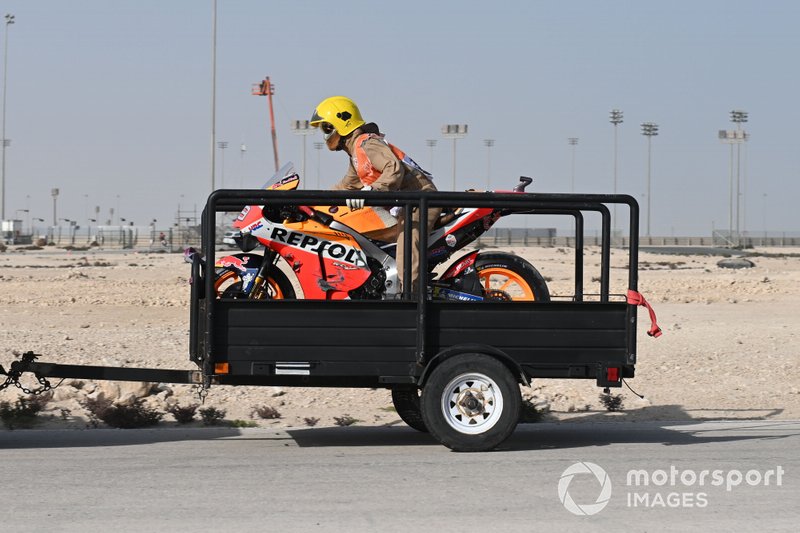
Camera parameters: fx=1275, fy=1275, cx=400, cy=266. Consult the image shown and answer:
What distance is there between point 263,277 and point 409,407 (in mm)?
1807

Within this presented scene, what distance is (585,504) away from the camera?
7.98 m

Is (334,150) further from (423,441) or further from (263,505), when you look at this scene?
(263,505)

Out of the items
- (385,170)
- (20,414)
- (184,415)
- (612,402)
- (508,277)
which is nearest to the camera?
(385,170)

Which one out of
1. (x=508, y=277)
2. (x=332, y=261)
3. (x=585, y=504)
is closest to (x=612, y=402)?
(x=508, y=277)

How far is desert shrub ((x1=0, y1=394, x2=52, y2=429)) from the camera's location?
38.6ft

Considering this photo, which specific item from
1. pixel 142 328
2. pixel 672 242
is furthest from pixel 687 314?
pixel 672 242

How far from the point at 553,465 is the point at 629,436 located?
6.72ft

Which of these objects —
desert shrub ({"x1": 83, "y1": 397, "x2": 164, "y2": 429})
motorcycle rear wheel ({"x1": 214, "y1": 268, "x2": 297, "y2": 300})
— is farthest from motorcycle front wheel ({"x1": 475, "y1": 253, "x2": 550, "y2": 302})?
desert shrub ({"x1": 83, "y1": 397, "x2": 164, "y2": 429})

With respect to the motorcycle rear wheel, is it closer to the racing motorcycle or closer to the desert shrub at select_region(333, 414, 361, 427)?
the racing motorcycle

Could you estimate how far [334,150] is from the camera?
37.3ft

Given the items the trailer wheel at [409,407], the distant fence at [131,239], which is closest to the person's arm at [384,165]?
the trailer wheel at [409,407]

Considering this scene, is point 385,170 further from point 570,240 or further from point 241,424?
point 570,240

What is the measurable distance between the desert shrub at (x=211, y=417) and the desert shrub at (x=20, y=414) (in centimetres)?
156

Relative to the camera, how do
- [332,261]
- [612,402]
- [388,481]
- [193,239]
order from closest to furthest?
1. [388,481]
2. [332,261]
3. [612,402]
4. [193,239]
